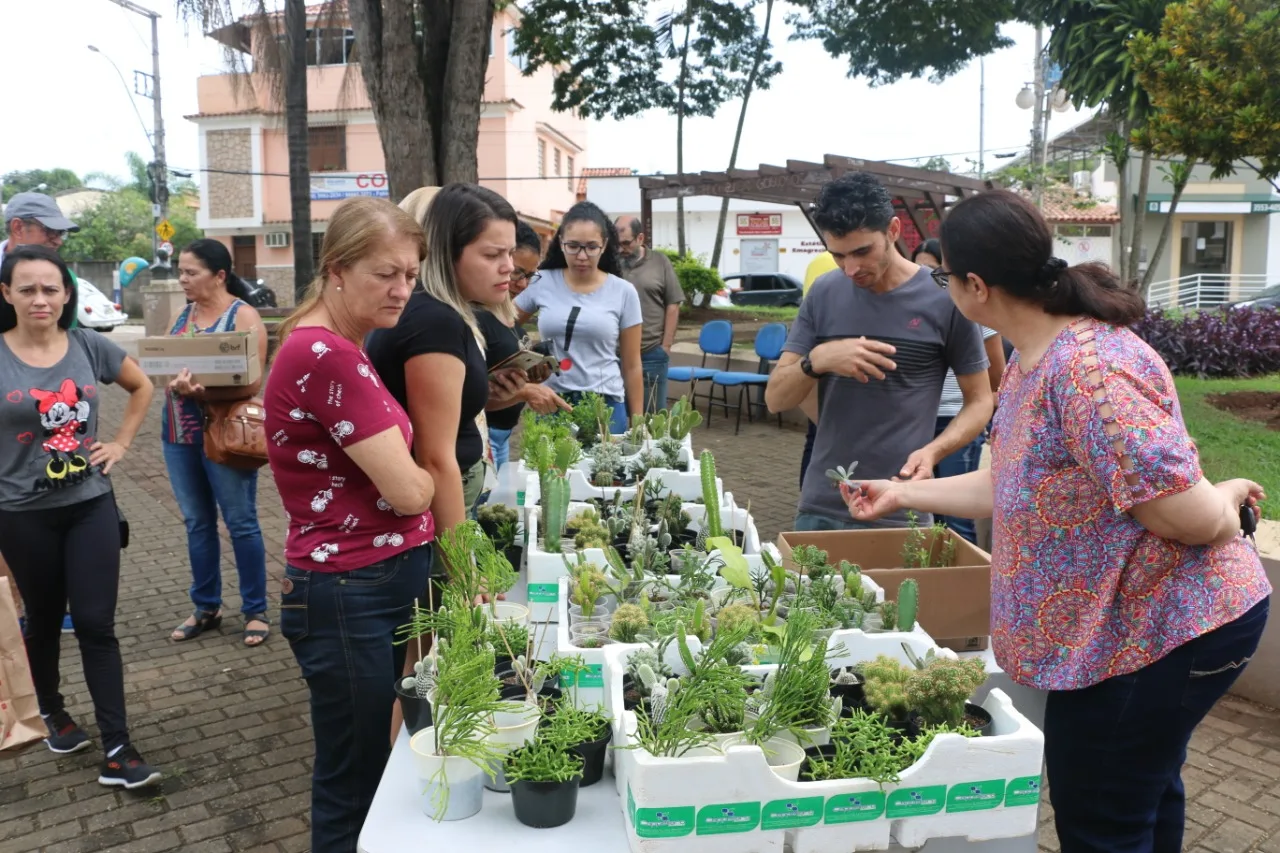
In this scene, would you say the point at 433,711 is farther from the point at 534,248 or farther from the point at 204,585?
the point at 204,585

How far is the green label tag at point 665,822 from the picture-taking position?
5.02 feet

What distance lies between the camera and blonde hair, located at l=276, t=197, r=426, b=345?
2068mm

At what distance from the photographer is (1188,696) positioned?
5.80ft

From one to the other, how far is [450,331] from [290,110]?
12.1 m

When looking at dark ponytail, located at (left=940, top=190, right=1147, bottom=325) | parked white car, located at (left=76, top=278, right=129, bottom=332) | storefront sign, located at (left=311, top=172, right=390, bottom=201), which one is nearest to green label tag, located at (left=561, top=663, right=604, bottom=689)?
dark ponytail, located at (left=940, top=190, right=1147, bottom=325)

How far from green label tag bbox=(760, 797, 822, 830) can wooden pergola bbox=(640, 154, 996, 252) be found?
10704 mm

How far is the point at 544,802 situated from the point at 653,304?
5.57 metres

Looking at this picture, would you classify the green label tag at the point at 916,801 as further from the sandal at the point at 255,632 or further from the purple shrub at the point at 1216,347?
the purple shrub at the point at 1216,347

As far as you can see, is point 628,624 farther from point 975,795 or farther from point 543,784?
point 975,795

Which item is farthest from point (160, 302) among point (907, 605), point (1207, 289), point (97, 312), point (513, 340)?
point (1207, 289)

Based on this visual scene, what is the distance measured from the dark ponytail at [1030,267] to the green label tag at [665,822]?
3.67 ft

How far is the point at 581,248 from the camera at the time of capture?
4473mm

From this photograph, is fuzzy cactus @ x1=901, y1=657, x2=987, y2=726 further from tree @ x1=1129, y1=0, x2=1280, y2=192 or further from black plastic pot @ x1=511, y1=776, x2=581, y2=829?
tree @ x1=1129, y1=0, x2=1280, y2=192

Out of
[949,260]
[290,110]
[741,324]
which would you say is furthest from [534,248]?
[741,324]
